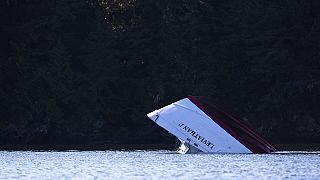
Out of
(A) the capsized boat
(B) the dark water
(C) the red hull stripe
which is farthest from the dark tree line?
(A) the capsized boat

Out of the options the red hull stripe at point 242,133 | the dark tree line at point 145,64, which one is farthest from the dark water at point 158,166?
the dark tree line at point 145,64

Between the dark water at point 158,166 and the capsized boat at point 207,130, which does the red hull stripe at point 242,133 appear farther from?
the dark water at point 158,166

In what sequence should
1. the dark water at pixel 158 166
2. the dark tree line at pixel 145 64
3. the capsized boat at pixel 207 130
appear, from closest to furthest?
1. the dark water at pixel 158 166
2. the capsized boat at pixel 207 130
3. the dark tree line at pixel 145 64

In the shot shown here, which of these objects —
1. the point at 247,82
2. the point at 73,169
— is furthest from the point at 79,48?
the point at 73,169

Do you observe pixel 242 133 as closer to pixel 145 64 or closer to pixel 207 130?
pixel 207 130

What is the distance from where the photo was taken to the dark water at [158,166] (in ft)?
210

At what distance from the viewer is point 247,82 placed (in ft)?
389

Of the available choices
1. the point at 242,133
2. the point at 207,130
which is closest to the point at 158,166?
the point at 207,130

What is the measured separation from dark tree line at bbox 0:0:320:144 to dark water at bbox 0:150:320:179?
27461mm

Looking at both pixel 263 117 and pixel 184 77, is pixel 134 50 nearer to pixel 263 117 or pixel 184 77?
pixel 184 77

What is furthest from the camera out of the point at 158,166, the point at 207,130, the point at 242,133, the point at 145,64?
the point at 145,64

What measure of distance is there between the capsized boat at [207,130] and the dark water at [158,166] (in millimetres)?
1480

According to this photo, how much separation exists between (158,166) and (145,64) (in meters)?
48.4

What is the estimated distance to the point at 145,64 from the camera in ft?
393
